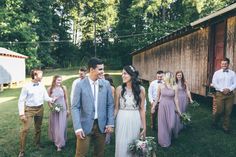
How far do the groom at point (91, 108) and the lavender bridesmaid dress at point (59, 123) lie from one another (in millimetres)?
3550

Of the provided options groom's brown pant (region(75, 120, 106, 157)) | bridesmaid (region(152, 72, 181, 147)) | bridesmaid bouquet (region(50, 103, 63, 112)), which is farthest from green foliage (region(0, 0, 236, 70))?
groom's brown pant (region(75, 120, 106, 157))

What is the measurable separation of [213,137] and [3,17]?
3367cm

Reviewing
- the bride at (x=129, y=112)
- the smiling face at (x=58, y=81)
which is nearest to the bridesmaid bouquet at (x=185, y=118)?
the bride at (x=129, y=112)

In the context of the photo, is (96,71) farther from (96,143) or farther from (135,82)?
(96,143)

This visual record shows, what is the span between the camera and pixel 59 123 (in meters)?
9.03

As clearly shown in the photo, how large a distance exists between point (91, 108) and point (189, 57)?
1238 cm

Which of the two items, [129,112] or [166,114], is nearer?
[129,112]

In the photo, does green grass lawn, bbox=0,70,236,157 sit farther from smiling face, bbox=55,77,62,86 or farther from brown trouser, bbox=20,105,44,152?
smiling face, bbox=55,77,62,86

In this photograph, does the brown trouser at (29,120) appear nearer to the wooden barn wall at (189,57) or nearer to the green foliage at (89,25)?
the wooden barn wall at (189,57)

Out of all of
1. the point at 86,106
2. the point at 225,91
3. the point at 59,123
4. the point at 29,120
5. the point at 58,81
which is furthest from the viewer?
the point at 225,91

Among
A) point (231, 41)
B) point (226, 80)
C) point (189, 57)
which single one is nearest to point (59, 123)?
point (226, 80)

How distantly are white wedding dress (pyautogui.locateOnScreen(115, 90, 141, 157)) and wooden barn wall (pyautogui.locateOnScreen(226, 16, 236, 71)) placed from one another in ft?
22.7

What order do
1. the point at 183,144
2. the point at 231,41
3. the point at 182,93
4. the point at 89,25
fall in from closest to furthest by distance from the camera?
the point at 183,144 < the point at 182,93 < the point at 231,41 < the point at 89,25

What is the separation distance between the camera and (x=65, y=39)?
5684 centimetres
